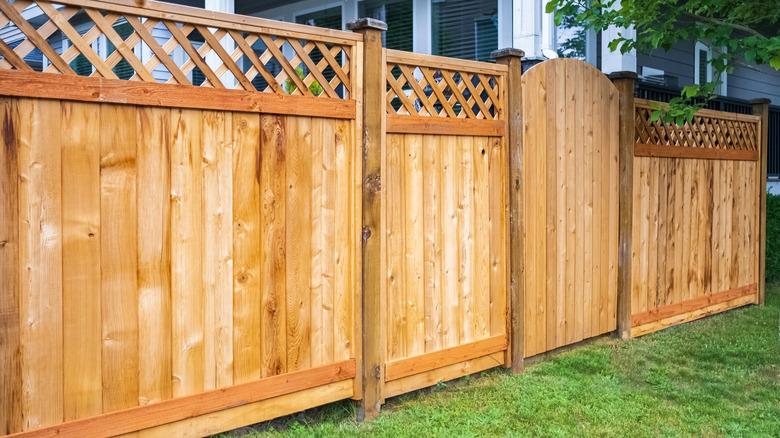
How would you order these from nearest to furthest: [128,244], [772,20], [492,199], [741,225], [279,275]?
1. [128,244]
2. [279,275]
3. [492,199]
4. [772,20]
5. [741,225]

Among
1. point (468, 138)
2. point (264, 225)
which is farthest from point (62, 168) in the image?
point (468, 138)

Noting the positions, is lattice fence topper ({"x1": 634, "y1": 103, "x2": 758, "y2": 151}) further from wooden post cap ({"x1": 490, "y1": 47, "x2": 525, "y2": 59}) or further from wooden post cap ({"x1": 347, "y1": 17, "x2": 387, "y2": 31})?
wooden post cap ({"x1": 347, "y1": 17, "x2": 387, "y2": 31})

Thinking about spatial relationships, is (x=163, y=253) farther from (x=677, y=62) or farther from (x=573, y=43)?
(x=677, y=62)

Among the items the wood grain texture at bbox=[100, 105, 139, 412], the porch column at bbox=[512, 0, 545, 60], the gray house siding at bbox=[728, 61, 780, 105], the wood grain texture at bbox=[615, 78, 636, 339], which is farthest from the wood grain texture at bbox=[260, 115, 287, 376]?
the gray house siding at bbox=[728, 61, 780, 105]

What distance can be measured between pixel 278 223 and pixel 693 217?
4.52 m

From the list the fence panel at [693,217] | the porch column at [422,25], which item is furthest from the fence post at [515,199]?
the porch column at [422,25]

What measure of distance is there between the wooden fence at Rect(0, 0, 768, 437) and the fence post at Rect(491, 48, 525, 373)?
0.8 inches

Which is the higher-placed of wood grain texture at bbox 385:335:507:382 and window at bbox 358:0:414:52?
window at bbox 358:0:414:52

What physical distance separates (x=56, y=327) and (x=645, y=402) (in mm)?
3261

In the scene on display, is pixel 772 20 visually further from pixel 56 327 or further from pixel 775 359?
pixel 56 327

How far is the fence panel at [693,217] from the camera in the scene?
570 cm

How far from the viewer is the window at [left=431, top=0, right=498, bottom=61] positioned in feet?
27.6

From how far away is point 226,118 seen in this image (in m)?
3.09

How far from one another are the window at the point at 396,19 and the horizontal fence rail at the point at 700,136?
421 cm
